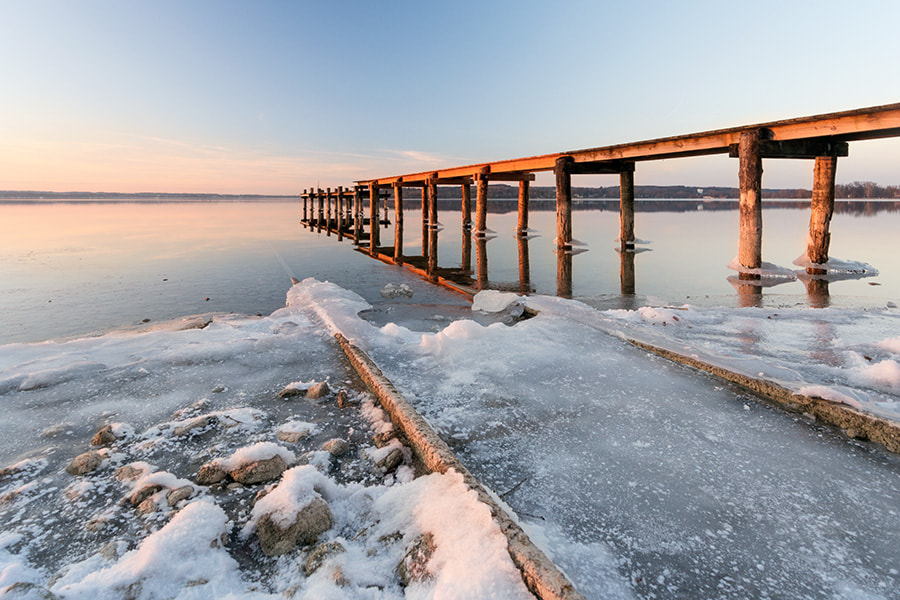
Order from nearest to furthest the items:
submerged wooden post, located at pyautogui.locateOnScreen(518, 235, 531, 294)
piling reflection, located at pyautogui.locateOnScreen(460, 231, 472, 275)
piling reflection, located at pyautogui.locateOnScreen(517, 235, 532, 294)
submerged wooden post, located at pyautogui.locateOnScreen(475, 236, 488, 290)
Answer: piling reflection, located at pyautogui.locateOnScreen(517, 235, 532, 294)
submerged wooden post, located at pyautogui.locateOnScreen(518, 235, 531, 294)
submerged wooden post, located at pyautogui.locateOnScreen(475, 236, 488, 290)
piling reflection, located at pyautogui.locateOnScreen(460, 231, 472, 275)

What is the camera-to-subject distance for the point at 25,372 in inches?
202

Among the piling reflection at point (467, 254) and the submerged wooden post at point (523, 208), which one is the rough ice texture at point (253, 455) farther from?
the submerged wooden post at point (523, 208)

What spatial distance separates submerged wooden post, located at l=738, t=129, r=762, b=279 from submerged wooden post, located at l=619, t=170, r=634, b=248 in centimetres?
624

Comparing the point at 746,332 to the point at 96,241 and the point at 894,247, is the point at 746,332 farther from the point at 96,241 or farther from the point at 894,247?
the point at 96,241

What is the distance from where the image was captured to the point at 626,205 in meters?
18.4

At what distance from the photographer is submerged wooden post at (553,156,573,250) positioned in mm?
18050

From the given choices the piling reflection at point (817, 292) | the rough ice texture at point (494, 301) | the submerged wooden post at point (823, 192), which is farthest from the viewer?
the submerged wooden post at point (823, 192)

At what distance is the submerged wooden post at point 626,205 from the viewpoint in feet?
58.0

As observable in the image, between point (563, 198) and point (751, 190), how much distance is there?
7.89m

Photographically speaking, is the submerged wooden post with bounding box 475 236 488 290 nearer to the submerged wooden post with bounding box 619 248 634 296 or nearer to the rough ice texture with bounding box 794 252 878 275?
the submerged wooden post with bounding box 619 248 634 296

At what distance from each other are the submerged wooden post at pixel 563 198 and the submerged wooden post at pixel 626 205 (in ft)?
6.36

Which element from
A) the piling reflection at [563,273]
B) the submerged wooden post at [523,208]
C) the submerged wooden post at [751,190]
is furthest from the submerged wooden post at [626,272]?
the submerged wooden post at [523,208]

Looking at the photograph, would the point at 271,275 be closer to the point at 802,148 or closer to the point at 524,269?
the point at 524,269

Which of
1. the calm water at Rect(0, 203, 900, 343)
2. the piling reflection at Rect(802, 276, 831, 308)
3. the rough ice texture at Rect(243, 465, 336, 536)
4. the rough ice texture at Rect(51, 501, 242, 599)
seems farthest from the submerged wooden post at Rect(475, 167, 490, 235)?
the rough ice texture at Rect(51, 501, 242, 599)
